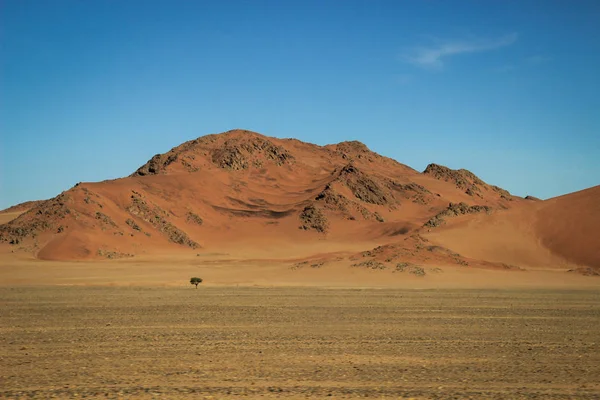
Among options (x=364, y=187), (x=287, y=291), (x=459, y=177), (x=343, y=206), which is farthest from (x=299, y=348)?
(x=459, y=177)

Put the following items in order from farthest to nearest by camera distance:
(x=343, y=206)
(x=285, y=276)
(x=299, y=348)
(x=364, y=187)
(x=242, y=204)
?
1. (x=364, y=187)
2. (x=242, y=204)
3. (x=343, y=206)
4. (x=285, y=276)
5. (x=299, y=348)

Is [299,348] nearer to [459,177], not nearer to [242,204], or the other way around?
[242,204]

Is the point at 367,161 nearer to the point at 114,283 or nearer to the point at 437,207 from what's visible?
the point at 437,207

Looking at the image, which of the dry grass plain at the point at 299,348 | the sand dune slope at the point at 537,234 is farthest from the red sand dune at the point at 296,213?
the dry grass plain at the point at 299,348

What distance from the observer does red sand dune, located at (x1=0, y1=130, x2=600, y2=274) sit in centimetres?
6475

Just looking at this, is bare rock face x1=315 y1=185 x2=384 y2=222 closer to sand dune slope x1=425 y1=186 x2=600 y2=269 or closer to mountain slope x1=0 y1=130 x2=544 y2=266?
mountain slope x1=0 y1=130 x2=544 y2=266

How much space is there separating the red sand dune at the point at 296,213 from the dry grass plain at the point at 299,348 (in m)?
29.1

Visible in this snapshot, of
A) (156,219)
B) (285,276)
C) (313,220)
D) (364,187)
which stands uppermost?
(364,187)

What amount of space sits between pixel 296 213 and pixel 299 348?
91.3 metres

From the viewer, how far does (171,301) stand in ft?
112

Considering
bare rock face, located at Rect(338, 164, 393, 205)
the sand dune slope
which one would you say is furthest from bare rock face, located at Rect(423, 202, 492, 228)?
bare rock face, located at Rect(338, 164, 393, 205)

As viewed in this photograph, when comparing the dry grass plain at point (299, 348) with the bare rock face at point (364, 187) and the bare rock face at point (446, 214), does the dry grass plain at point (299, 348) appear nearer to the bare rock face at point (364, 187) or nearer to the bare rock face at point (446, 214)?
the bare rock face at point (446, 214)

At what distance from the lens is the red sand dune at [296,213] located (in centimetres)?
6475

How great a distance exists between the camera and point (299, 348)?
1895 centimetres
